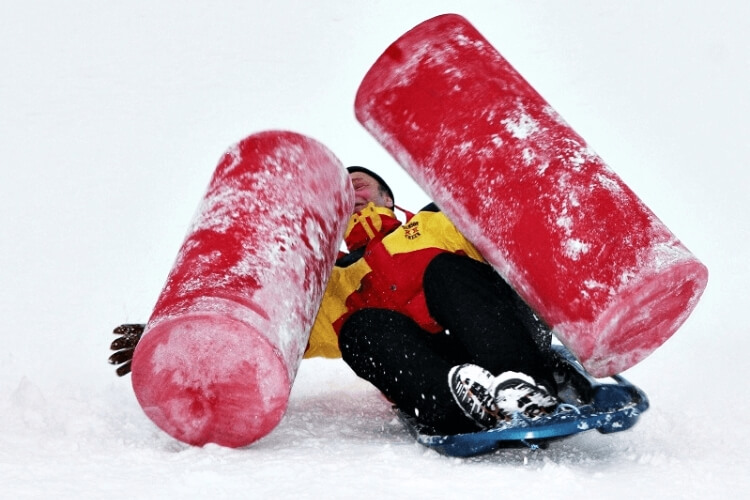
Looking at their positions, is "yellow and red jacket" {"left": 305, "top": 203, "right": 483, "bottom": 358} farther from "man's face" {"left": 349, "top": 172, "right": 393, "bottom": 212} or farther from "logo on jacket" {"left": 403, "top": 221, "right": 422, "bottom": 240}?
"man's face" {"left": 349, "top": 172, "right": 393, "bottom": 212}

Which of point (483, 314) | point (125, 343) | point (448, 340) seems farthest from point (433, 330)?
point (125, 343)

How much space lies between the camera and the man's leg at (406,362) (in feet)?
8.00

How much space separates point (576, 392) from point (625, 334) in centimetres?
36

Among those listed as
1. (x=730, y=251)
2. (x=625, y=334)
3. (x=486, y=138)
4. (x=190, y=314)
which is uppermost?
(x=486, y=138)

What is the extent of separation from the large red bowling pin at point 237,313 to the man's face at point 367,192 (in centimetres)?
66

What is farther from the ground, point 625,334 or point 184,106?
point 184,106

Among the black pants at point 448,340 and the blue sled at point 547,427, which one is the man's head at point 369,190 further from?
the blue sled at point 547,427

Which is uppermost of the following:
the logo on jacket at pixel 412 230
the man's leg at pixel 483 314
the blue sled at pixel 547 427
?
the logo on jacket at pixel 412 230

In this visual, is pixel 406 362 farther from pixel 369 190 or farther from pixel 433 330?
pixel 369 190

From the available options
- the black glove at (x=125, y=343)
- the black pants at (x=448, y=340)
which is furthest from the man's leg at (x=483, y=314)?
the black glove at (x=125, y=343)

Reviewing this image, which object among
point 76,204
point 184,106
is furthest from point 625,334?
point 184,106

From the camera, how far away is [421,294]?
274cm

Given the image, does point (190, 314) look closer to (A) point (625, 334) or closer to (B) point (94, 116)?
(A) point (625, 334)

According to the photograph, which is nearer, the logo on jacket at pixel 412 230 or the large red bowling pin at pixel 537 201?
the large red bowling pin at pixel 537 201
